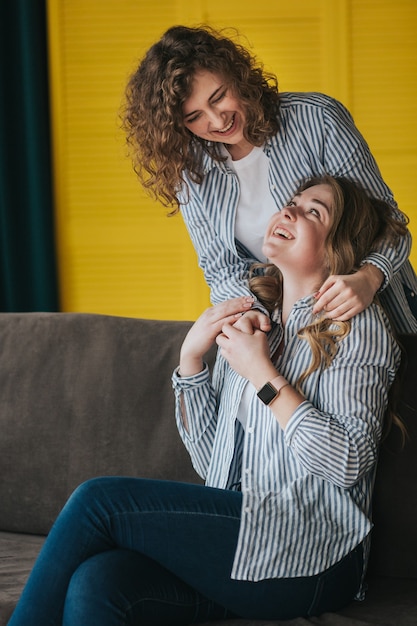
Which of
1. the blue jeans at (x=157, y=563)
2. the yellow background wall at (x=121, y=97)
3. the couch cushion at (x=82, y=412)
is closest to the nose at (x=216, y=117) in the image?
the couch cushion at (x=82, y=412)

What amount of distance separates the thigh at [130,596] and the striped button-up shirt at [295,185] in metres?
0.67

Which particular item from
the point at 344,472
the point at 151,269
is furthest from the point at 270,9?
the point at 344,472

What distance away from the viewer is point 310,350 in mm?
1722

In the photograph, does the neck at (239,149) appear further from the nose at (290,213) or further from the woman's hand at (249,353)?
the woman's hand at (249,353)

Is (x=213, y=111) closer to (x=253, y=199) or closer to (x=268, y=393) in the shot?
(x=253, y=199)

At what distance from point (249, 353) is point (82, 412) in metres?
0.58

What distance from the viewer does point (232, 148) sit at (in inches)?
81.7

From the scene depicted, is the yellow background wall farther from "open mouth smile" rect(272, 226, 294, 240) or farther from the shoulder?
"open mouth smile" rect(272, 226, 294, 240)

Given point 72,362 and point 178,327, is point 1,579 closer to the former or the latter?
point 72,362

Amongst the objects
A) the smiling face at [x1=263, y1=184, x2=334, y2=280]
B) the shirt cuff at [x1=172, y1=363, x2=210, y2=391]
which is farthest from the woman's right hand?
the smiling face at [x1=263, y1=184, x2=334, y2=280]

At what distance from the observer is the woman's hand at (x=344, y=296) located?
1668 mm

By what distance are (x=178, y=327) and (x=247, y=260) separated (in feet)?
0.81

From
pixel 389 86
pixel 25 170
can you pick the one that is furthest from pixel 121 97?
pixel 389 86

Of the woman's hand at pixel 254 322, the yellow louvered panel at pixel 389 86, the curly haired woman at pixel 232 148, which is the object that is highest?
the yellow louvered panel at pixel 389 86
